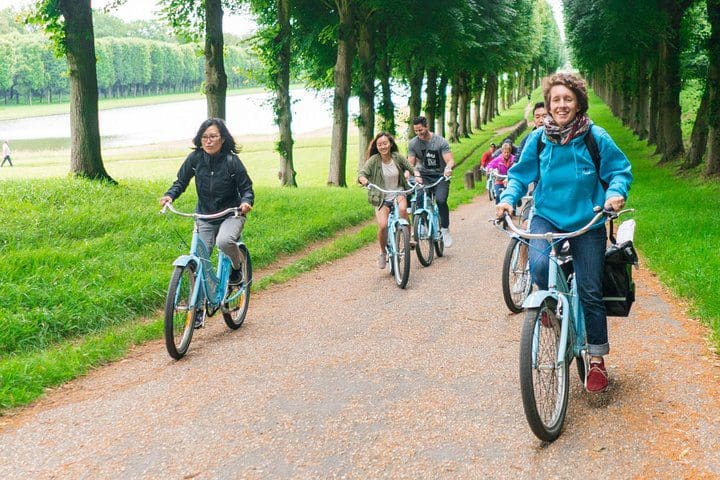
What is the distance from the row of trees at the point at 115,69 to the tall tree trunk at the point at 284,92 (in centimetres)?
7504

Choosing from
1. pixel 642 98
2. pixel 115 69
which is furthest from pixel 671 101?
pixel 115 69

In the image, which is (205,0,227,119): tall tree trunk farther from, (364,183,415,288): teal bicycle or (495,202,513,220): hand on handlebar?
(495,202,513,220): hand on handlebar

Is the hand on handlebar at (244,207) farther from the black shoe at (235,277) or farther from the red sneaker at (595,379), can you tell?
the red sneaker at (595,379)

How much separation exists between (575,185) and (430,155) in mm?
6587

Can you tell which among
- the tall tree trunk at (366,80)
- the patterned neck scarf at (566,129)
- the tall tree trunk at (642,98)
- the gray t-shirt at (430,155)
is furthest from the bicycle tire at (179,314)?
the tall tree trunk at (642,98)

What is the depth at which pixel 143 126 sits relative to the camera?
3130 inches

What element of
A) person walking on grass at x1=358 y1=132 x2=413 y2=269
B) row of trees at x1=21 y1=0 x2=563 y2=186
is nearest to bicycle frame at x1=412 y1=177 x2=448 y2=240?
person walking on grass at x1=358 y1=132 x2=413 y2=269

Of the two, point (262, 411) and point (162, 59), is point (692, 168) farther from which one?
point (162, 59)

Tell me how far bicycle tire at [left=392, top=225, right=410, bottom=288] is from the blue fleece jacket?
4249 mm

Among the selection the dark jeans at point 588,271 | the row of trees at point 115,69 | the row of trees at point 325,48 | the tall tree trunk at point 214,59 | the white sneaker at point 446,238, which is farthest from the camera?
the row of trees at point 115,69

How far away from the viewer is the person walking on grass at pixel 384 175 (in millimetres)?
9797

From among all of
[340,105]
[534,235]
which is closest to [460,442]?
[534,235]

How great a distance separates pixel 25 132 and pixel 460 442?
80.0m

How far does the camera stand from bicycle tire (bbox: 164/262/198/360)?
604cm
